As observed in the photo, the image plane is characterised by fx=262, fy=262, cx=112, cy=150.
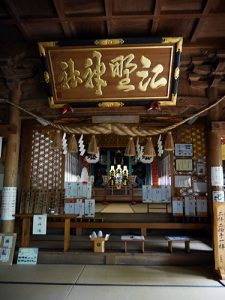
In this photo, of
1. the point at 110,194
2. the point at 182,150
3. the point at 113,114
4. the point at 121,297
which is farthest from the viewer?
the point at 110,194

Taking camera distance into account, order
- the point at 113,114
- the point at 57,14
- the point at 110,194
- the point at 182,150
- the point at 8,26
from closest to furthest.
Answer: the point at 57,14
the point at 8,26
the point at 113,114
the point at 182,150
the point at 110,194

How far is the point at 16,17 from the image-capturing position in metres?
4.57

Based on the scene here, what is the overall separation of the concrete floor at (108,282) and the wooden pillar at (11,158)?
97 centimetres

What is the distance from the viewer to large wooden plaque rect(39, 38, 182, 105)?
5.00 metres

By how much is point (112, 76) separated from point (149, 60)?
2.59ft

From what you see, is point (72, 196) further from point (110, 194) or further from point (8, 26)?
point (110, 194)

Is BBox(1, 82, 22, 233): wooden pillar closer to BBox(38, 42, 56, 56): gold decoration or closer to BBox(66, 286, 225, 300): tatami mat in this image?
BBox(38, 42, 56, 56): gold decoration

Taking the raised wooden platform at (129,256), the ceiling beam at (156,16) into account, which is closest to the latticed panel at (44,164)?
the raised wooden platform at (129,256)

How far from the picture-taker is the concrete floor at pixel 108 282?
3855 millimetres

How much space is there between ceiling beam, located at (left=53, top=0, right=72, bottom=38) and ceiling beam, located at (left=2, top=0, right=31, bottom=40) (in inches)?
28.0

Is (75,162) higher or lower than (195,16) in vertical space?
lower

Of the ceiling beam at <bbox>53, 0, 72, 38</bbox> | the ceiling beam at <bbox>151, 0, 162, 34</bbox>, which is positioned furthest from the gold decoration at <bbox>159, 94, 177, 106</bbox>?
the ceiling beam at <bbox>53, 0, 72, 38</bbox>

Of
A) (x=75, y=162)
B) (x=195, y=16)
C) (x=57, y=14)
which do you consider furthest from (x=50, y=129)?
(x=75, y=162)

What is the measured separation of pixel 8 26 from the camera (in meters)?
4.97
